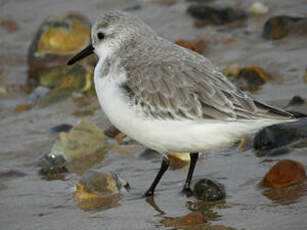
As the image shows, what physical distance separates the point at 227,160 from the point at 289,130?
64cm

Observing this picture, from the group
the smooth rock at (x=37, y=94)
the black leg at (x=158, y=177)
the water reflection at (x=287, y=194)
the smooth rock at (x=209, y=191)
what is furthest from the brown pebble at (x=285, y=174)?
the smooth rock at (x=37, y=94)

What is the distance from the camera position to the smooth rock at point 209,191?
459 cm

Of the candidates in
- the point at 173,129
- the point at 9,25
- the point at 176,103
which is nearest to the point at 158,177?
the point at 173,129

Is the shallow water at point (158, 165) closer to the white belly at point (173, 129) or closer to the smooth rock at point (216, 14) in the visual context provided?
the smooth rock at point (216, 14)

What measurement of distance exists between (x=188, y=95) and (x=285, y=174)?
997mm

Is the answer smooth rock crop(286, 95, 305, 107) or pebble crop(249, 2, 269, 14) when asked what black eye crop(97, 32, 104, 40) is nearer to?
smooth rock crop(286, 95, 305, 107)

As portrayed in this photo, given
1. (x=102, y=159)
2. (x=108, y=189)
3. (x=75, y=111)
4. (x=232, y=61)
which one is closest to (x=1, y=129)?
(x=75, y=111)

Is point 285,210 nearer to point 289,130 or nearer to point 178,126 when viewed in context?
point 178,126

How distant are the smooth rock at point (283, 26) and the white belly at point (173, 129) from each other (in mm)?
4062

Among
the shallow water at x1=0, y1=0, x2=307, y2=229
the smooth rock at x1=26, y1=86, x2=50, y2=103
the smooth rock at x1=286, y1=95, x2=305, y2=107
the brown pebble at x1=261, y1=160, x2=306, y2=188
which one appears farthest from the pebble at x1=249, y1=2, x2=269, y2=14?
the brown pebble at x1=261, y1=160, x2=306, y2=188

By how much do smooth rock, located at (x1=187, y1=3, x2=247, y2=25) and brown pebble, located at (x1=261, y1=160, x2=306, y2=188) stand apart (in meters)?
4.95

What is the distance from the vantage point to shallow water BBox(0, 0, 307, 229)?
4332mm

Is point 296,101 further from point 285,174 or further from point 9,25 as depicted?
point 9,25

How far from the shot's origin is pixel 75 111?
736cm
